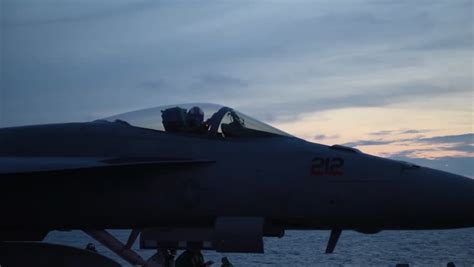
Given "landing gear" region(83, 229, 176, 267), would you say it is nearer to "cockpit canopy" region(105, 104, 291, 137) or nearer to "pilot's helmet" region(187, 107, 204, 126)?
"cockpit canopy" region(105, 104, 291, 137)

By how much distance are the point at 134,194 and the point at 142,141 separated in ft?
2.59

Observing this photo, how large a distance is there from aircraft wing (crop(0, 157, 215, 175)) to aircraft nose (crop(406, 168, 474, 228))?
2800mm

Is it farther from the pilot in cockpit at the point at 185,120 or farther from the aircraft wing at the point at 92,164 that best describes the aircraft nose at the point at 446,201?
the pilot in cockpit at the point at 185,120

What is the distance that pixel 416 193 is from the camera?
8102 mm

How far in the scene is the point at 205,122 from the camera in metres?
9.56

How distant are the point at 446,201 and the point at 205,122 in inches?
137

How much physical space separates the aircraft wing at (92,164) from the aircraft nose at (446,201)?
2800mm

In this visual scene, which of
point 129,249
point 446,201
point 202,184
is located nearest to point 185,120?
point 202,184

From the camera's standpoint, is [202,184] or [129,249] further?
[129,249]

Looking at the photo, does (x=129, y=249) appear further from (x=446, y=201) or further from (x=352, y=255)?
(x=352, y=255)

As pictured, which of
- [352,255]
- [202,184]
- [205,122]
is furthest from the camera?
[352,255]

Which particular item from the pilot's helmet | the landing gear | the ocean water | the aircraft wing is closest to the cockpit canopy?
the pilot's helmet

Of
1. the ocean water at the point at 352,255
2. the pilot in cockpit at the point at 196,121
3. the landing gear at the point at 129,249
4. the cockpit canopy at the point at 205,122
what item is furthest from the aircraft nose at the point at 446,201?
the ocean water at the point at 352,255

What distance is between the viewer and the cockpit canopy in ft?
31.0
